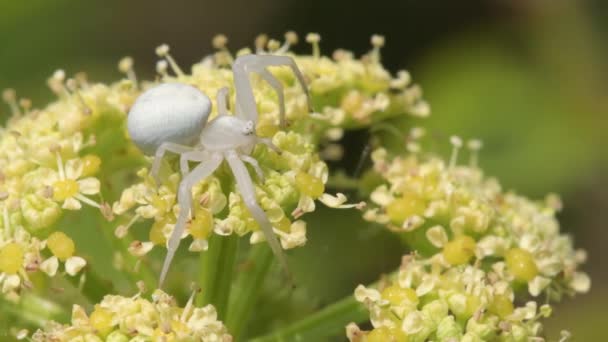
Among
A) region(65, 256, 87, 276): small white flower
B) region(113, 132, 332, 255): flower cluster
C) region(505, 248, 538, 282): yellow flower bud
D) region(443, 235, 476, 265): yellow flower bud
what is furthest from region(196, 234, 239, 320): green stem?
region(505, 248, 538, 282): yellow flower bud

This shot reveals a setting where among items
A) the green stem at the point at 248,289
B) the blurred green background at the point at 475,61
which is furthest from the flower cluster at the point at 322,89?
the blurred green background at the point at 475,61

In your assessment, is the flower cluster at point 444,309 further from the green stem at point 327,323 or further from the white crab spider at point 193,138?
the white crab spider at point 193,138

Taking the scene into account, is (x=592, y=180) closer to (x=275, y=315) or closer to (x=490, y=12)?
(x=490, y=12)

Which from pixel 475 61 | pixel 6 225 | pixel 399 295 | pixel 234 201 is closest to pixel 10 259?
pixel 6 225

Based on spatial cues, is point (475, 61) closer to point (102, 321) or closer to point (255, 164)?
point (255, 164)

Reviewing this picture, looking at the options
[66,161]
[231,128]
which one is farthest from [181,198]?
[66,161]

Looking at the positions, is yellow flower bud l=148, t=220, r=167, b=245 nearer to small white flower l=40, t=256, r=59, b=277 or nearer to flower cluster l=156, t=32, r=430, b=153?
small white flower l=40, t=256, r=59, b=277
